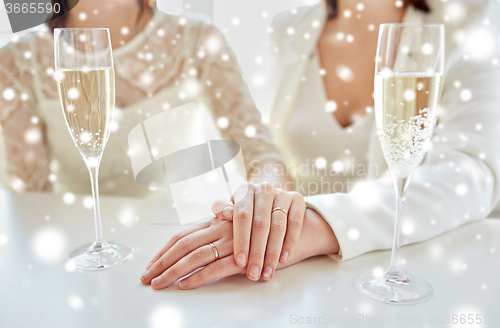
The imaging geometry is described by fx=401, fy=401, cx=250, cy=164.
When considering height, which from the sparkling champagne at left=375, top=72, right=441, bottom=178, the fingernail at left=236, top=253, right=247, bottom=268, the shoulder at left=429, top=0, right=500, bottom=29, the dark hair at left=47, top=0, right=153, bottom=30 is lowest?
the fingernail at left=236, top=253, right=247, bottom=268

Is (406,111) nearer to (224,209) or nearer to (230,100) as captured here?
(224,209)

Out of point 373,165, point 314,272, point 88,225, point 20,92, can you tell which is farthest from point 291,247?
point 20,92

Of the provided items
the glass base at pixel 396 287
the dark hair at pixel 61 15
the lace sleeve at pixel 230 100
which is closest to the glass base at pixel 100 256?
the glass base at pixel 396 287

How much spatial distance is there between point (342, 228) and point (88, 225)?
0.49m

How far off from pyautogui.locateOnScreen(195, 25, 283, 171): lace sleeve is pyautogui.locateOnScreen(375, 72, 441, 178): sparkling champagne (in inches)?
27.0

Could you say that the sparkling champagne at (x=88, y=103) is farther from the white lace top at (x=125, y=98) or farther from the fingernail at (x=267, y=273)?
the white lace top at (x=125, y=98)

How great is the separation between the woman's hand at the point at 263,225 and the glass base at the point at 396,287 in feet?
0.38

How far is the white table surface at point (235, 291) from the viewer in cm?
46

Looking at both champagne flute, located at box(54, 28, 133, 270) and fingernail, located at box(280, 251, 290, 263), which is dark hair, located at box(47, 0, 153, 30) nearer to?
champagne flute, located at box(54, 28, 133, 270)

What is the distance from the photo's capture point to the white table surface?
1.50 feet

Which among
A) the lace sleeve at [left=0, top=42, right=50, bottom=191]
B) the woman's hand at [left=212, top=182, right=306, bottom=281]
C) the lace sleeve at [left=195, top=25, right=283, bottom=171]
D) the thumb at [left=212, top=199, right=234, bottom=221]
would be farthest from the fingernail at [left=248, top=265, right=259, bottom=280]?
the lace sleeve at [left=0, top=42, right=50, bottom=191]

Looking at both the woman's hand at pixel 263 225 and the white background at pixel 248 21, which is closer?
the woman's hand at pixel 263 225

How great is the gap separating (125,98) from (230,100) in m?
0.35

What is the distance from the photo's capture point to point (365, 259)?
627 millimetres
